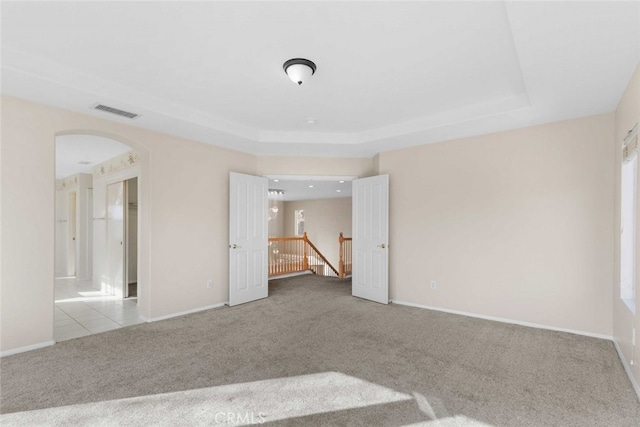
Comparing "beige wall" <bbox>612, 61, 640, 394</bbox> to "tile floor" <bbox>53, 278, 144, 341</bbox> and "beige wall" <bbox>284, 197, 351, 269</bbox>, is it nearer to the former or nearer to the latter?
"tile floor" <bbox>53, 278, 144, 341</bbox>

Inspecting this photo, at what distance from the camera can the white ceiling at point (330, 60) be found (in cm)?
208

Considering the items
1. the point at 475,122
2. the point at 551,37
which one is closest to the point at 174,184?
the point at 475,122

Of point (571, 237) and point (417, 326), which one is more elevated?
point (571, 237)

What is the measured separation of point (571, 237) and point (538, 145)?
3.82 feet

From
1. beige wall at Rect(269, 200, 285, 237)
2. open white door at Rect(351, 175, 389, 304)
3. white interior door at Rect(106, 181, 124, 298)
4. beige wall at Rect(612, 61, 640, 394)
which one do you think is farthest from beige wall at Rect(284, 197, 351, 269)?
beige wall at Rect(612, 61, 640, 394)

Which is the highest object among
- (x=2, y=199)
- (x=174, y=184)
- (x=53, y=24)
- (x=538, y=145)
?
(x=53, y=24)

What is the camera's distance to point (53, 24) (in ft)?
7.40

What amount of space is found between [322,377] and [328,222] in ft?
35.1

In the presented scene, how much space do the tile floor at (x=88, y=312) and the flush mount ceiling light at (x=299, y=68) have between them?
12.0ft

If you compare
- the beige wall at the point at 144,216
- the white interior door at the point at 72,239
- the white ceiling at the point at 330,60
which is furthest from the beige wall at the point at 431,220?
the white interior door at the point at 72,239

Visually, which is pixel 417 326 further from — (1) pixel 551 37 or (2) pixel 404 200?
(1) pixel 551 37

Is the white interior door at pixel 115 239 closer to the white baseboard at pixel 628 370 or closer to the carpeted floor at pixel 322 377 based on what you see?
the carpeted floor at pixel 322 377

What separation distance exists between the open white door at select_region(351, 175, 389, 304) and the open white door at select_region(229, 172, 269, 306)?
1.62 metres

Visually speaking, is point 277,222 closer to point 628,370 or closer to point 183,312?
point 183,312
